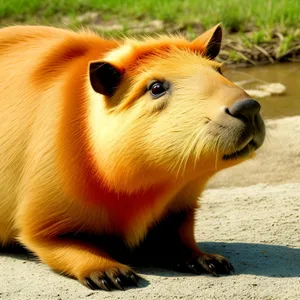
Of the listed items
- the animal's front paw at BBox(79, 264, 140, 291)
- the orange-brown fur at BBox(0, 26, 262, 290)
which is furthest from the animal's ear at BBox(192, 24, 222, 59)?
the animal's front paw at BBox(79, 264, 140, 291)

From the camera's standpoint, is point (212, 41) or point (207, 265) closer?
point (207, 265)

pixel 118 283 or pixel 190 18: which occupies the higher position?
pixel 118 283

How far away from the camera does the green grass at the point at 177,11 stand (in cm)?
1231

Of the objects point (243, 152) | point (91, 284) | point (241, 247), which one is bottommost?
point (241, 247)

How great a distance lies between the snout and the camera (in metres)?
4.03

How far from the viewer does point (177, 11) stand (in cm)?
1310

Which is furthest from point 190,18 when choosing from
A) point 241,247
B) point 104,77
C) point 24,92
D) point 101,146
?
point 101,146

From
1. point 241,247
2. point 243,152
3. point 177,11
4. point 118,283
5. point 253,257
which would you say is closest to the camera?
point 243,152

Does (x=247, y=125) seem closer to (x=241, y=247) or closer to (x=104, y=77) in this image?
(x=104, y=77)

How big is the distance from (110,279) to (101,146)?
70cm

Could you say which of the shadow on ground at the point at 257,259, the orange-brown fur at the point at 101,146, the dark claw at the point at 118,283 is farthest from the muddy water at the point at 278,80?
the dark claw at the point at 118,283

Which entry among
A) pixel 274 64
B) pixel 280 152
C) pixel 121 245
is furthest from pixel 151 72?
pixel 274 64

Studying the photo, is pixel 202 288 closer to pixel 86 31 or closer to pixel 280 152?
pixel 86 31

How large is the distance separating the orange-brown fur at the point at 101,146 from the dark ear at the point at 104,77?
4 centimetres
